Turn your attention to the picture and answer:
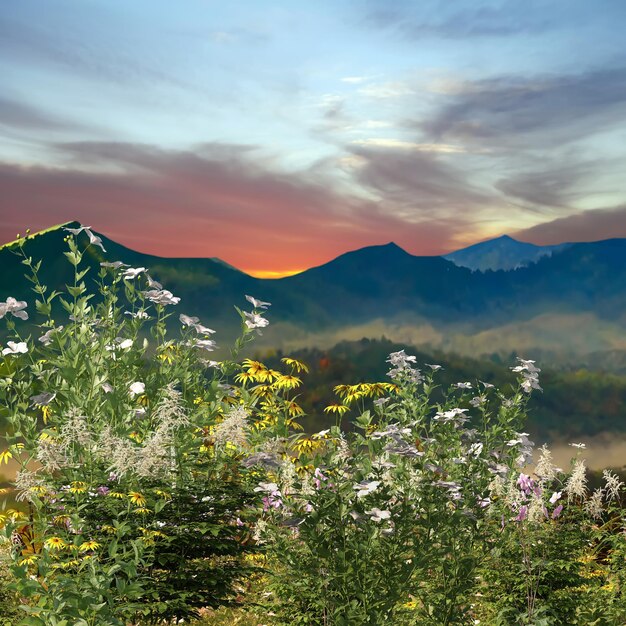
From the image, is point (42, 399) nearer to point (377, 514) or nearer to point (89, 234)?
point (89, 234)

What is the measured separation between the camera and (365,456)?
5.24 m

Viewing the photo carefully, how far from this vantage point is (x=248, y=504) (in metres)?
5.39

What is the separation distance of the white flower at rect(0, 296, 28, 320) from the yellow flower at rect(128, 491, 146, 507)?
2248 millimetres

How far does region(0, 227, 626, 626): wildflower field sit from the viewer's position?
4.71 meters

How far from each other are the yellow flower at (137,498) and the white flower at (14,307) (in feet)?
7.37

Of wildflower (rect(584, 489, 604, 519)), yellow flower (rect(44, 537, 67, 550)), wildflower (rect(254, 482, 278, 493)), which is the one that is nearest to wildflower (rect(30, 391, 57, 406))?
yellow flower (rect(44, 537, 67, 550))

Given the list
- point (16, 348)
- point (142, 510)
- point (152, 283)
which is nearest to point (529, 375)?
point (152, 283)

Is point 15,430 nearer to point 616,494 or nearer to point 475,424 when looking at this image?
point 475,424

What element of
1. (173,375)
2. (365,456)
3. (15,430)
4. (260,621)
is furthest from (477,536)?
(15,430)

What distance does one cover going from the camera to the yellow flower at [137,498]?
4691 millimetres

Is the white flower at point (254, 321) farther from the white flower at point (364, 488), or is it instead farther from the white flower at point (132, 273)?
the white flower at point (364, 488)

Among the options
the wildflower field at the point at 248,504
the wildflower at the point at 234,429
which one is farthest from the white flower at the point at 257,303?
the wildflower at the point at 234,429

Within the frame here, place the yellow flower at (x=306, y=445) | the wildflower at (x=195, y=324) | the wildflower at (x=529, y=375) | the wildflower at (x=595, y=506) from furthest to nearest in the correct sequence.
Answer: the yellow flower at (x=306, y=445) → the wildflower at (x=529, y=375) → the wildflower at (x=195, y=324) → the wildflower at (x=595, y=506)

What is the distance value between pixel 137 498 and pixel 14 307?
95.4 inches
